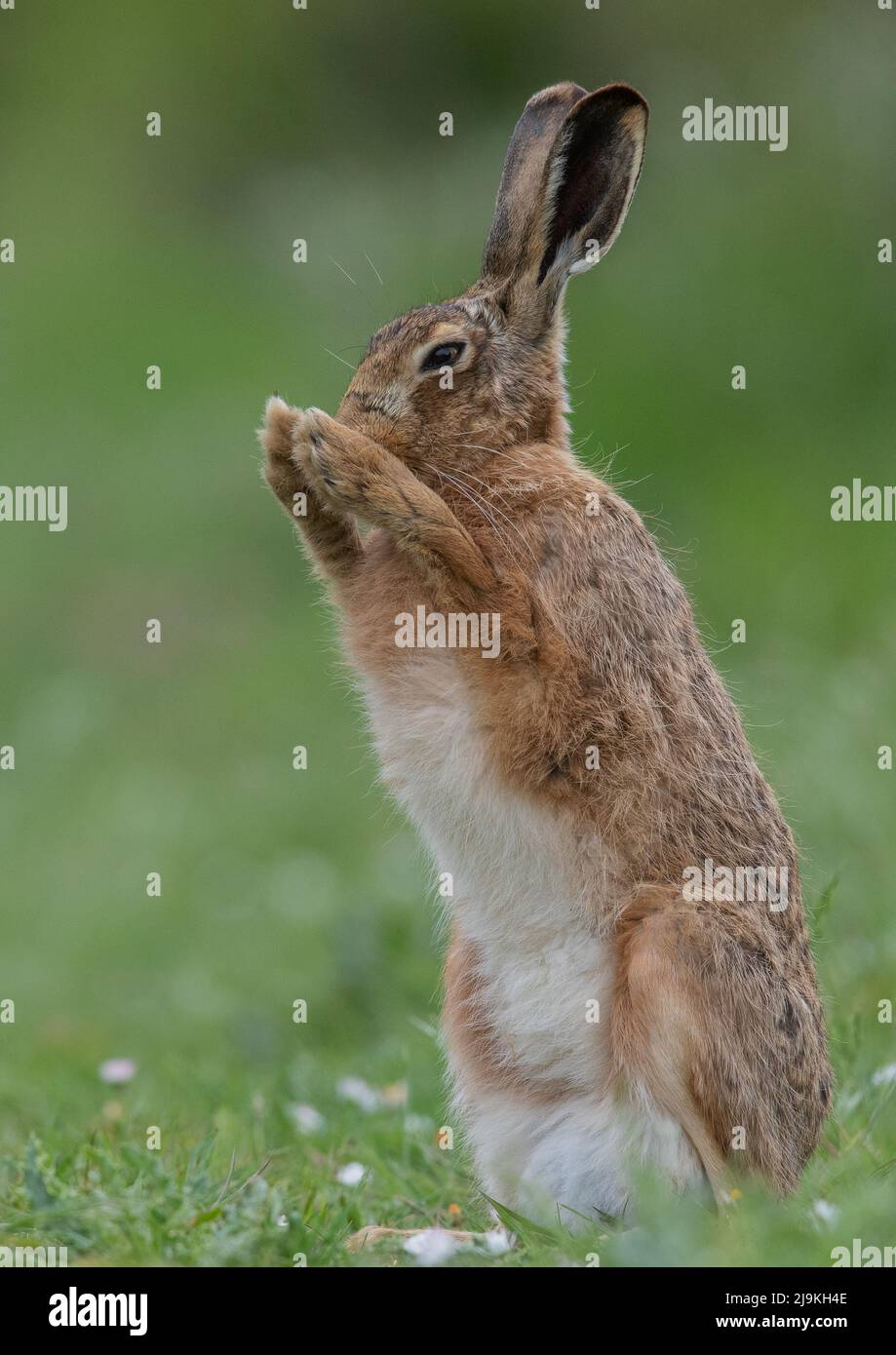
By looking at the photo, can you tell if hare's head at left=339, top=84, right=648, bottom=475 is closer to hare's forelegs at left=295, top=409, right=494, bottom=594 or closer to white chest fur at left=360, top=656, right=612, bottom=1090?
hare's forelegs at left=295, top=409, right=494, bottom=594

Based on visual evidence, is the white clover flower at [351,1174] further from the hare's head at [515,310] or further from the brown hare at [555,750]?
the hare's head at [515,310]

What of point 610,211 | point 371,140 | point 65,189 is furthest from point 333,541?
point 65,189

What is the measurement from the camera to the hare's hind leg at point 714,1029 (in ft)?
14.4

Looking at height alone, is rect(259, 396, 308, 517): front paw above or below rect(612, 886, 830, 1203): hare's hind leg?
above

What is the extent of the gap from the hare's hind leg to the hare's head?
1407mm

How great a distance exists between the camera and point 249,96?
16250 mm

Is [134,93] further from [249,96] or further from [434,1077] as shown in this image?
[434,1077]

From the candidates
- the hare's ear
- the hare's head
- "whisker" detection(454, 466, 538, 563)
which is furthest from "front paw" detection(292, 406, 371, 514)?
the hare's ear

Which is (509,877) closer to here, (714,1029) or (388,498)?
(714,1029)

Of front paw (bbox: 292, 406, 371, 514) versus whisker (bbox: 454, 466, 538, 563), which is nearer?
front paw (bbox: 292, 406, 371, 514)

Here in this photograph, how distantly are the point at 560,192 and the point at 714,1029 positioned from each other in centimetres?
231

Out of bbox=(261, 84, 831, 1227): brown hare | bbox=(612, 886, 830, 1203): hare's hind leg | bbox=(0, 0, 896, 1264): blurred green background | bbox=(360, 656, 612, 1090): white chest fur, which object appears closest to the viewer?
bbox=(612, 886, 830, 1203): hare's hind leg

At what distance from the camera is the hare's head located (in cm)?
490

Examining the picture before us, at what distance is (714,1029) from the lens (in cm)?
444
